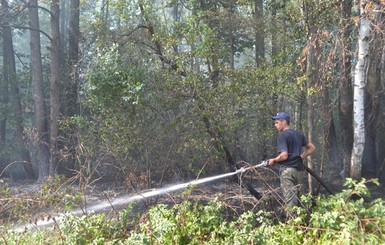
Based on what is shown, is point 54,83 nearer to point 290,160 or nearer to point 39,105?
point 39,105

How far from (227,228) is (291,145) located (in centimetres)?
179

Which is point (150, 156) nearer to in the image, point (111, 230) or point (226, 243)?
point (111, 230)

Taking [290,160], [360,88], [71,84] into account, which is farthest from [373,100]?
[71,84]

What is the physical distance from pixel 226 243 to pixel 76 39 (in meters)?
12.7

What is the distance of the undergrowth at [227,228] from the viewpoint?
17.8ft

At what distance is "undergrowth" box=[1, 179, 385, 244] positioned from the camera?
5438 mm

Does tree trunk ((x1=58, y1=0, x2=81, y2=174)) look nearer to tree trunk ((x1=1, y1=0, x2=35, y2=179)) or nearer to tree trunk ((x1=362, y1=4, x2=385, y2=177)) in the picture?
tree trunk ((x1=1, y1=0, x2=35, y2=179))

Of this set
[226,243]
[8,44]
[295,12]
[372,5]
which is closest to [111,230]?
[226,243]

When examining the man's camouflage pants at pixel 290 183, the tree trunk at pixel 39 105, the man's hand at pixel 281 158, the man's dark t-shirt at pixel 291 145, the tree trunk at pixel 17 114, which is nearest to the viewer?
the man's hand at pixel 281 158

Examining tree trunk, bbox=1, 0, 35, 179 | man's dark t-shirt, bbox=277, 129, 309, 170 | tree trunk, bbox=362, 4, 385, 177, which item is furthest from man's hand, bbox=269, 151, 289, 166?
tree trunk, bbox=1, 0, 35, 179

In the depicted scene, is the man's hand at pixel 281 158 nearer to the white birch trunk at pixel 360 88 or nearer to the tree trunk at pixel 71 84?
the white birch trunk at pixel 360 88

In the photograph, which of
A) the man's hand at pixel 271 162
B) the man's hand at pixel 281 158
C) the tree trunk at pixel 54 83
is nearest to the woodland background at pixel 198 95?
the man's hand at pixel 281 158

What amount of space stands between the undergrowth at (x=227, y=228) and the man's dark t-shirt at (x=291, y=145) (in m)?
0.76

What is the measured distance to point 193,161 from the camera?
33.1 feet
